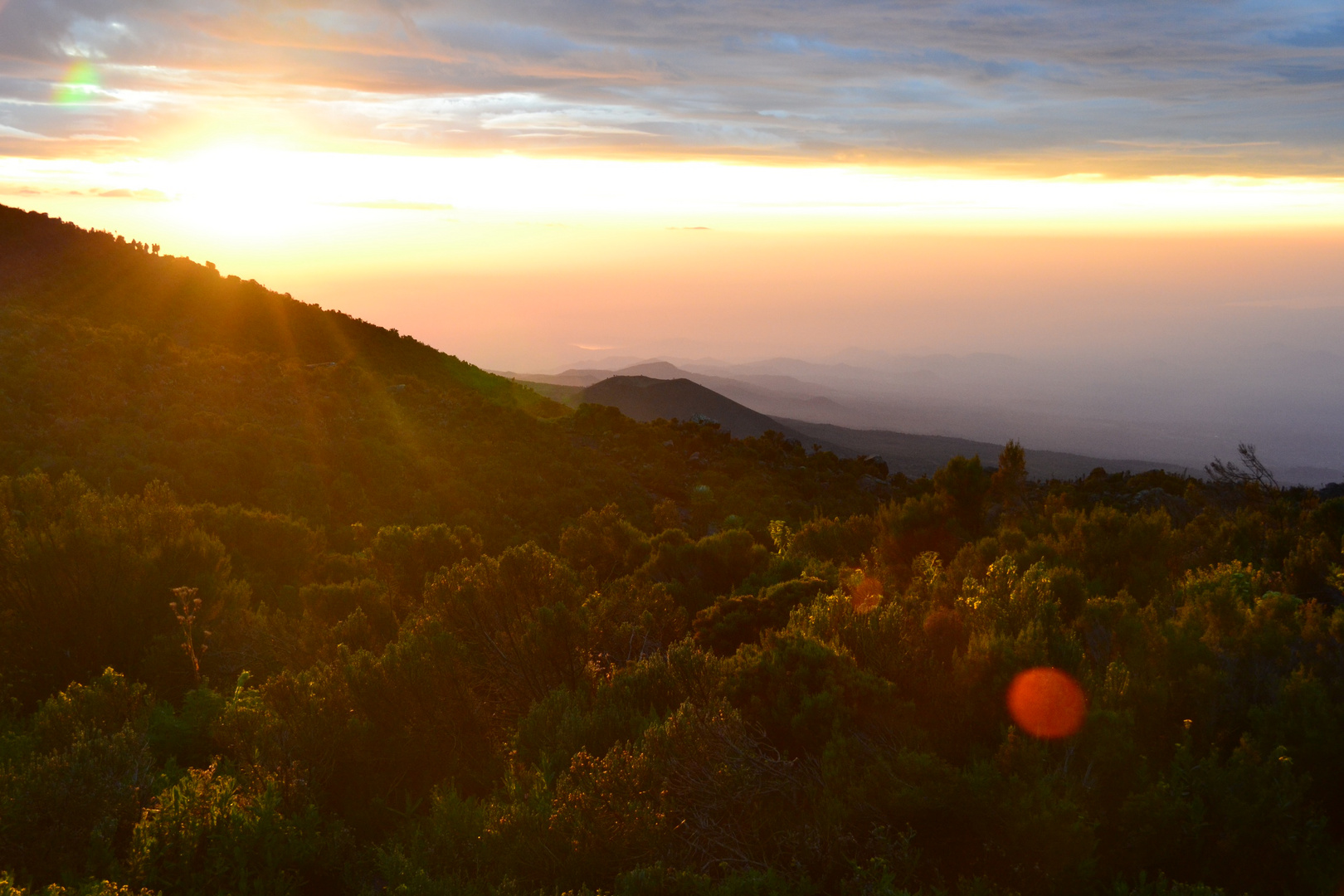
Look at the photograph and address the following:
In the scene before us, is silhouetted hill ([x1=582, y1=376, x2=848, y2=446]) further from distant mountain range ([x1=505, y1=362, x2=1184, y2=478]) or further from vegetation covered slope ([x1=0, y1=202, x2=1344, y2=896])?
vegetation covered slope ([x1=0, y1=202, x2=1344, y2=896])

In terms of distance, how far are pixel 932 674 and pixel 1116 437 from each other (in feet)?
539

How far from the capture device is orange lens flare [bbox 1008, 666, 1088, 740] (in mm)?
4387

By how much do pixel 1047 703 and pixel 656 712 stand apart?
8.30ft

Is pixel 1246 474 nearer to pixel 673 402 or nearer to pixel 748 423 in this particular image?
pixel 748 423

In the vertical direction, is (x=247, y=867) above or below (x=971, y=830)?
below

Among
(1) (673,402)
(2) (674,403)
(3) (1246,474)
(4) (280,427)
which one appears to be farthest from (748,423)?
(3) (1246,474)

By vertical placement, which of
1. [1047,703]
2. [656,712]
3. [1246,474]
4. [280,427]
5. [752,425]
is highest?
[1246,474]

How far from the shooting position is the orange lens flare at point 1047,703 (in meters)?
4.39

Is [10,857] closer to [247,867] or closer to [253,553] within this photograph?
[247,867]

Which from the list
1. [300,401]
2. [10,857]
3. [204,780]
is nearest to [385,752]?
[204,780]

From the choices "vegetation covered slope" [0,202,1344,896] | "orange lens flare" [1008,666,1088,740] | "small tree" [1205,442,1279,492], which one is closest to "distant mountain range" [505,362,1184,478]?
"small tree" [1205,442,1279,492]

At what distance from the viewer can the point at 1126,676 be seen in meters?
4.87

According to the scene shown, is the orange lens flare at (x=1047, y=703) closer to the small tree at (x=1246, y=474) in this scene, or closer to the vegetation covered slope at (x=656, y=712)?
the vegetation covered slope at (x=656, y=712)

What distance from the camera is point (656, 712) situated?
5609 millimetres
